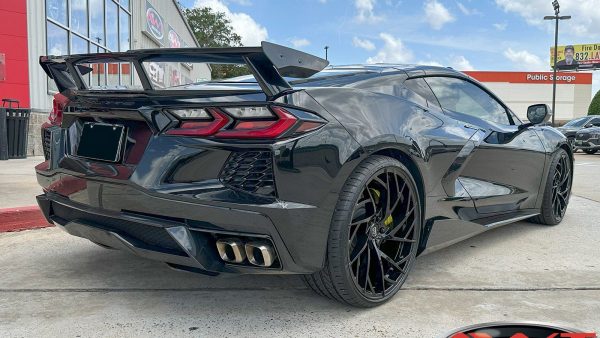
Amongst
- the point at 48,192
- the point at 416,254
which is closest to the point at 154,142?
the point at 48,192

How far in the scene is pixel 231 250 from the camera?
7.14 ft

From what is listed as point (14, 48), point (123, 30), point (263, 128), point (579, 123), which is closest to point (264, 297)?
point (263, 128)

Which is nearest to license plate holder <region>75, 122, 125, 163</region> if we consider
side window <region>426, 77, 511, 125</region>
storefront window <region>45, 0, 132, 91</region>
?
side window <region>426, 77, 511, 125</region>

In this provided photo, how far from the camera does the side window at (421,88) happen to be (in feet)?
9.90

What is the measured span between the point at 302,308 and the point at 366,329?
39 centimetres

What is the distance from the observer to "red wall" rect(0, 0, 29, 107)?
9953mm

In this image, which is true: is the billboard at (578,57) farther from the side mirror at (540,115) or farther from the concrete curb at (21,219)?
the concrete curb at (21,219)

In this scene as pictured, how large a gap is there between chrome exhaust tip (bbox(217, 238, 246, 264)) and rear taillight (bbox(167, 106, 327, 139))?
0.44 metres

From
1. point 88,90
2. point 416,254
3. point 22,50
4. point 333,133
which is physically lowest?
point 416,254

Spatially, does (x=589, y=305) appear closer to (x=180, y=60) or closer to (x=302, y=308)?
(x=302, y=308)

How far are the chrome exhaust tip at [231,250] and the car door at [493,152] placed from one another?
1.60 metres

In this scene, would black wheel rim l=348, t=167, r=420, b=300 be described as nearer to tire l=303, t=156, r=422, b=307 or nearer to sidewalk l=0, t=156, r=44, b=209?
tire l=303, t=156, r=422, b=307

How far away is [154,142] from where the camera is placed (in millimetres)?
2213

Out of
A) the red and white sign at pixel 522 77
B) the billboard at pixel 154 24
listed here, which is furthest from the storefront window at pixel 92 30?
the red and white sign at pixel 522 77
